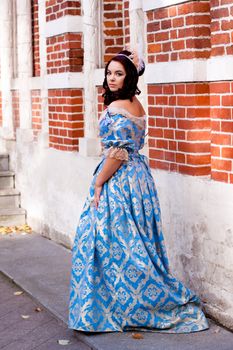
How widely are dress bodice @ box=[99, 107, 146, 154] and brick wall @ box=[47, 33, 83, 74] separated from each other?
324 centimetres

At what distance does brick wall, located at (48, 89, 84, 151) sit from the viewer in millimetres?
9508

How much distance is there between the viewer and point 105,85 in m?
6.38

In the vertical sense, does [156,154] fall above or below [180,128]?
below

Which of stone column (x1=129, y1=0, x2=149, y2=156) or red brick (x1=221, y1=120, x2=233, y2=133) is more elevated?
stone column (x1=129, y1=0, x2=149, y2=156)

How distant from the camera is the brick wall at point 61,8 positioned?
939 cm

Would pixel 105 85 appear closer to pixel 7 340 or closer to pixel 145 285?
pixel 145 285

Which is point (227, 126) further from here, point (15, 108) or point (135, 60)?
point (15, 108)

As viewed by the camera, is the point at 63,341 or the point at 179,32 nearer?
the point at 63,341

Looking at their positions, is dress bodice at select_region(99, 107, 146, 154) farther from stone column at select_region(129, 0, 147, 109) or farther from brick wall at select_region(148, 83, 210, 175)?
stone column at select_region(129, 0, 147, 109)

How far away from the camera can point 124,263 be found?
6305 mm

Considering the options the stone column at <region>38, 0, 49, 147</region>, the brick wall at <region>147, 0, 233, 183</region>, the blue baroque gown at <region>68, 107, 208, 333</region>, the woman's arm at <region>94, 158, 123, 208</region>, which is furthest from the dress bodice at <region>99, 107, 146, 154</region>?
the stone column at <region>38, 0, 49, 147</region>

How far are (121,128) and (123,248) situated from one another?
0.83 meters

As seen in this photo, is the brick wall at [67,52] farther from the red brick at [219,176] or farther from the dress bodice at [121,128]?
the red brick at [219,176]

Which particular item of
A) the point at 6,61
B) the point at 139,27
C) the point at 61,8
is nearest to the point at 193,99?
the point at 139,27
